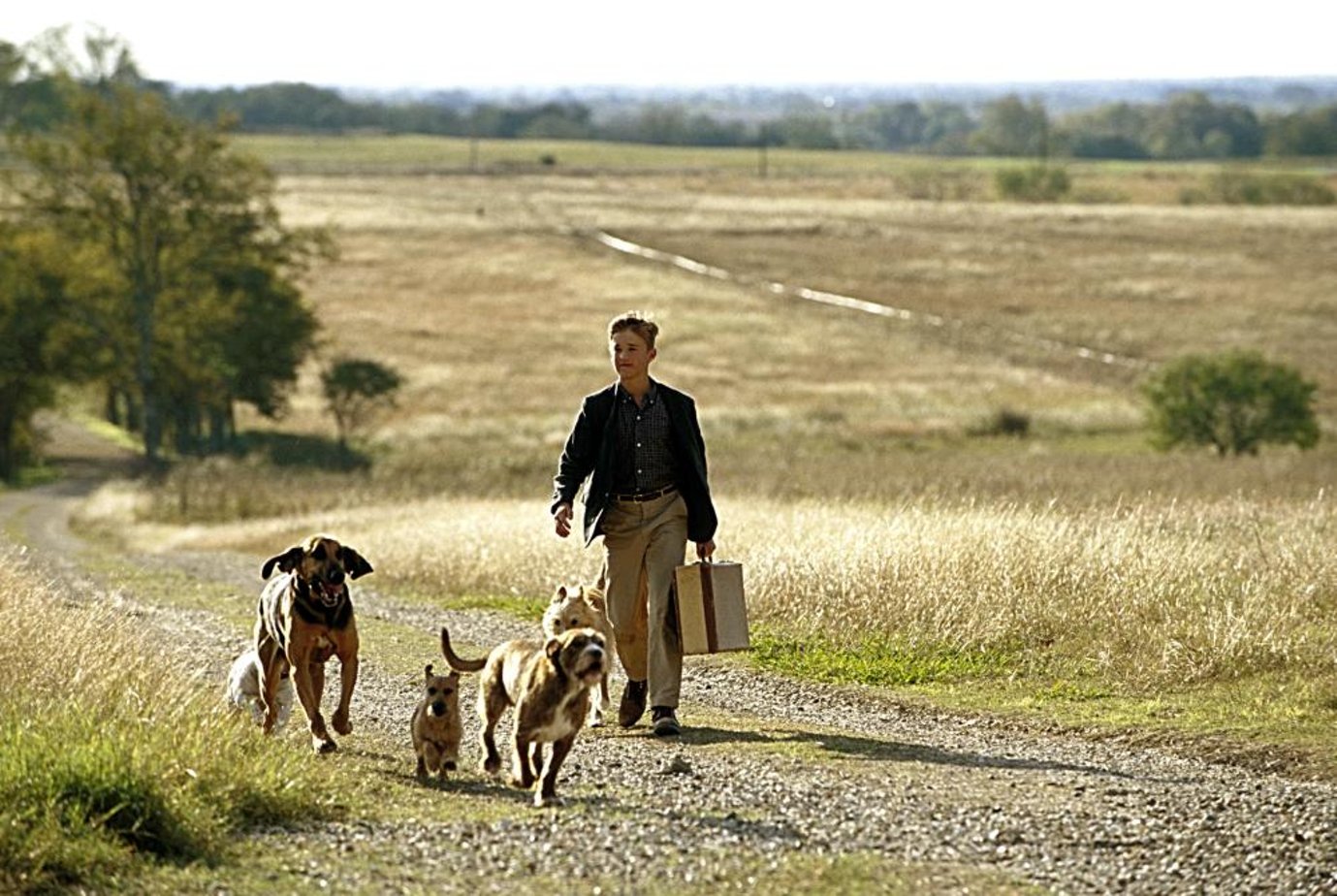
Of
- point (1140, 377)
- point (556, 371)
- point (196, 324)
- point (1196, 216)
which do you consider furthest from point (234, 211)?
point (1196, 216)

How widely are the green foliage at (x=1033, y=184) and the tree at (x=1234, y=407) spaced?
106222mm

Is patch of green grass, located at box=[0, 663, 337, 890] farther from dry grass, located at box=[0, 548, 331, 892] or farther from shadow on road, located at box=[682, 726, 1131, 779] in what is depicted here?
shadow on road, located at box=[682, 726, 1131, 779]

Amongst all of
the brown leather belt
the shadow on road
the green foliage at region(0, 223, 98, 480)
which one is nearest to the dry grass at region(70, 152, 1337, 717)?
the shadow on road

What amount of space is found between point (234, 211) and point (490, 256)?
143 feet

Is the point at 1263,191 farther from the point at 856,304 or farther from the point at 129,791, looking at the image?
the point at 129,791

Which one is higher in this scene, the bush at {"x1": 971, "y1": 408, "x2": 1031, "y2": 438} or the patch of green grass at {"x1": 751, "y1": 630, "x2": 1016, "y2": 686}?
the patch of green grass at {"x1": 751, "y1": 630, "x2": 1016, "y2": 686}

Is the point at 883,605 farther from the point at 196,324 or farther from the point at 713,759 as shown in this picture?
the point at 196,324

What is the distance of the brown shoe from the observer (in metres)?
13.5

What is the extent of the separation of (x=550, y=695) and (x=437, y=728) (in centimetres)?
116

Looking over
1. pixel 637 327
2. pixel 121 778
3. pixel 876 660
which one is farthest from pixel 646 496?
pixel 121 778

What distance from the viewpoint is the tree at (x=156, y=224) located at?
64.1m

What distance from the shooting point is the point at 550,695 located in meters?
10.4

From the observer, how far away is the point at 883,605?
1742cm

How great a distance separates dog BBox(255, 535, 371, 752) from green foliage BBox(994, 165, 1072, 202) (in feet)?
492
